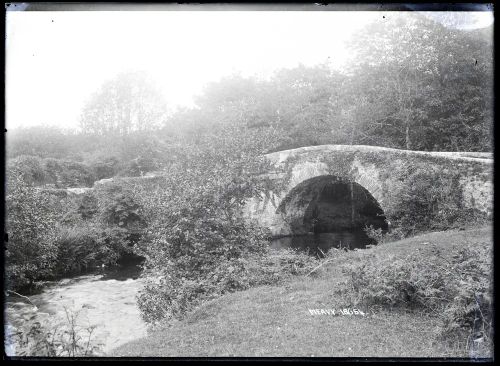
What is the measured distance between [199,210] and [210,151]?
1724 millimetres

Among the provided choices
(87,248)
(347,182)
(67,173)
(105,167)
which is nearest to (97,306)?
(87,248)

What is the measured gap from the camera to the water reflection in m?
13.8

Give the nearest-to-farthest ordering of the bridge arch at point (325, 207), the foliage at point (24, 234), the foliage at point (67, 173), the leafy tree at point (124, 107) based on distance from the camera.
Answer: the foliage at point (24, 234)
the bridge arch at point (325, 207)
the foliage at point (67, 173)
the leafy tree at point (124, 107)

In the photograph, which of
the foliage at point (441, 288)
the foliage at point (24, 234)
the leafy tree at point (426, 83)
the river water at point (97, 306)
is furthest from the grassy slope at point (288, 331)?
the leafy tree at point (426, 83)

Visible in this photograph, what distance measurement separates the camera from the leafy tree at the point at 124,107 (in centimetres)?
1864

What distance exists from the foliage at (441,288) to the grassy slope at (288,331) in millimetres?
213

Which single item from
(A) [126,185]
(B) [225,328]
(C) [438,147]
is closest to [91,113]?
(A) [126,185]

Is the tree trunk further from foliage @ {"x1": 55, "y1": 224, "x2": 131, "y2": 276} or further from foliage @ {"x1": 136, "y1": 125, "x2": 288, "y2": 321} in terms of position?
foliage @ {"x1": 55, "y1": 224, "x2": 131, "y2": 276}

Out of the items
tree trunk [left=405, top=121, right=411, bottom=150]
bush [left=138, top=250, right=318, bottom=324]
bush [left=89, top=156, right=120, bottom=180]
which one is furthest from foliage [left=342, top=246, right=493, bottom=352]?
bush [left=89, top=156, right=120, bottom=180]

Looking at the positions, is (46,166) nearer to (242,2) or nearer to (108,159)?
(108,159)

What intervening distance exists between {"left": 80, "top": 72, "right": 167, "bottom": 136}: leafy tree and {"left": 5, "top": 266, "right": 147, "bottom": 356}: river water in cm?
1023

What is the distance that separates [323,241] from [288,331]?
9581 mm

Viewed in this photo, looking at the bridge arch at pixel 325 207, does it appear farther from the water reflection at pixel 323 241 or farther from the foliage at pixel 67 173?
the foliage at pixel 67 173

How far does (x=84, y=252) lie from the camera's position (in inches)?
476
